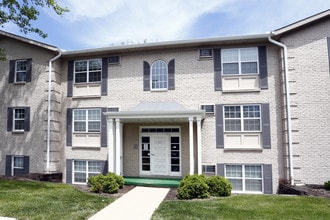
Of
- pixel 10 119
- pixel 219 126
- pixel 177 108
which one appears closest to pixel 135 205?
pixel 177 108

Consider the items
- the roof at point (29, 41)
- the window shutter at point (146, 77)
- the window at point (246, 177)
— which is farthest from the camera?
the roof at point (29, 41)

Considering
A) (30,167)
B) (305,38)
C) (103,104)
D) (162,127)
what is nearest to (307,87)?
(305,38)

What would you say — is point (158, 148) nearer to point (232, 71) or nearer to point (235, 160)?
point (235, 160)

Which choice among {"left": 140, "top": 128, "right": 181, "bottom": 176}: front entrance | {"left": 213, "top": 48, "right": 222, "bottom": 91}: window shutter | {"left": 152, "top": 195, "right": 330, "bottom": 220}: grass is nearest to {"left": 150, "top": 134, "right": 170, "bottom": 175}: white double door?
{"left": 140, "top": 128, "right": 181, "bottom": 176}: front entrance

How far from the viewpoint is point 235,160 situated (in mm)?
11742

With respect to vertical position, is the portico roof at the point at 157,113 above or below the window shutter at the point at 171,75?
below

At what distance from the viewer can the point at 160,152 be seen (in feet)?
42.5

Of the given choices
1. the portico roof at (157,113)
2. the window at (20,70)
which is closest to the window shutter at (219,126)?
the portico roof at (157,113)

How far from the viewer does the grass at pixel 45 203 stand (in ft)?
22.9

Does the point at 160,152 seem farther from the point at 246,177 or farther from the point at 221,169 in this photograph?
the point at 246,177

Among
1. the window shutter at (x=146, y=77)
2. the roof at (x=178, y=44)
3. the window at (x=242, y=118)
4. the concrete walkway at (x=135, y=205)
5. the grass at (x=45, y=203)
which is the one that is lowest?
the concrete walkway at (x=135, y=205)

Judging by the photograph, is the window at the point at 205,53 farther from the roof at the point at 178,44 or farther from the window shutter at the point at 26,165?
the window shutter at the point at 26,165

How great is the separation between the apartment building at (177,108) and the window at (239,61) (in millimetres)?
46

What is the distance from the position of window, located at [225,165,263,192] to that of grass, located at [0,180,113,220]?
5.84 m
